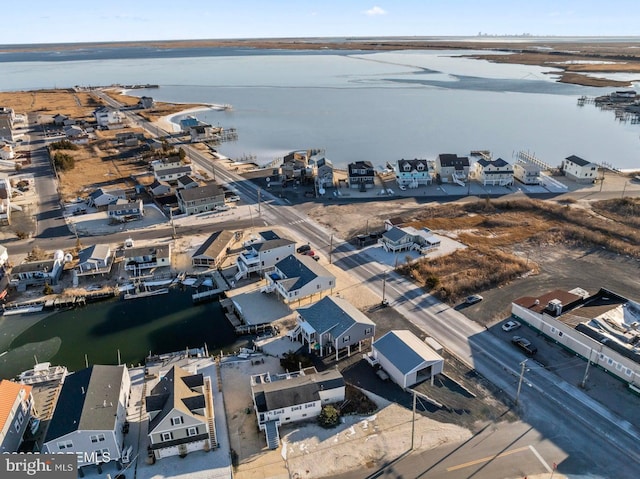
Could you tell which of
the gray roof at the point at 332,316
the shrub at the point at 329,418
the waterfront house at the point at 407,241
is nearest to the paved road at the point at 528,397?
the waterfront house at the point at 407,241

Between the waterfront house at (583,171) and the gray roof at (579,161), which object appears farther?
the gray roof at (579,161)

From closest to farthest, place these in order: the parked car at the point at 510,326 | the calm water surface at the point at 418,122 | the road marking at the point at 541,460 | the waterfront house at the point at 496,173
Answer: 1. the road marking at the point at 541,460
2. the parked car at the point at 510,326
3. the waterfront house at the point at 496,173
4. the calm water surface at the point at 418,122

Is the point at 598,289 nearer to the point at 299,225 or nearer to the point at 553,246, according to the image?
the point at 553,246

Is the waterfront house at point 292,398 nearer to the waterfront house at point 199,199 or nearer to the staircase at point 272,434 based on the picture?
the staircase at point 272,434

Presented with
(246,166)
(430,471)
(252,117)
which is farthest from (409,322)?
(252,117)

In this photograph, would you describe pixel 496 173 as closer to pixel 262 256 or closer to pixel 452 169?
pixel 452 169

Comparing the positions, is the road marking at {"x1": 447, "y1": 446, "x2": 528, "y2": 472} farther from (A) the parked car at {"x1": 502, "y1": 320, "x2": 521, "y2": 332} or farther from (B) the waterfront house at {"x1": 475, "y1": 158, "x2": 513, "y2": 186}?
(B) the waterfront house at {"x1": 475, "y1": 158, "x2": 513, "y2": 186}

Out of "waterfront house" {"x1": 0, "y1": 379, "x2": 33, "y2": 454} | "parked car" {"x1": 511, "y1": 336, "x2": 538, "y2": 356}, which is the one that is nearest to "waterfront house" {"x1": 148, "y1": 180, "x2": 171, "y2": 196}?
"waterfront house" {"x1": 0, "y1": 379, "x2": 33, "y2": 454}
